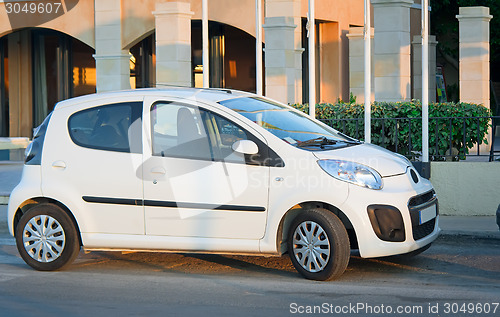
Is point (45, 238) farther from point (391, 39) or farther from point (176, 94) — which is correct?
point (391, 39)

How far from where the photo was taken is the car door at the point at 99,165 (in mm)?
8195

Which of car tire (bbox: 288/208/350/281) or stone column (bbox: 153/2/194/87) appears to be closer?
car tire (bbox: 288/208/350/281)

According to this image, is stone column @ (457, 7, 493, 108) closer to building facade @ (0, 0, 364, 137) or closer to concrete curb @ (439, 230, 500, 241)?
building facade @ (0, 0, 364, 137)

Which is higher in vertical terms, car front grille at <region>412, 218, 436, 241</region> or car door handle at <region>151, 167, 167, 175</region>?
car door handle at <region>151, 167, 167, 175</region>

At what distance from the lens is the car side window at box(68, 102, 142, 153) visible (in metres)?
8.29

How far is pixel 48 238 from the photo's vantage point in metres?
8.39

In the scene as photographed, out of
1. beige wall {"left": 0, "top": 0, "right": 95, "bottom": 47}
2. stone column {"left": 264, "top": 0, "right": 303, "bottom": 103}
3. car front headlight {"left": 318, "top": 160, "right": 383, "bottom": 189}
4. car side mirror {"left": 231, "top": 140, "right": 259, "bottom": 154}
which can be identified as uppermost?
beige wall {"left": 0, "top": 0, "right": 95, "bottom": 47}

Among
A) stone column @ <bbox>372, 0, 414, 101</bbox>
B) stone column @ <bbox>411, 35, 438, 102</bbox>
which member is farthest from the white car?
stone column @ <bbox>411, 35, 438, 102</bbox>

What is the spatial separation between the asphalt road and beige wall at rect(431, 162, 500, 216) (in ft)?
6.69

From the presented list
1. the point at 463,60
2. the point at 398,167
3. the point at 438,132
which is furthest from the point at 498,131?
the point at 398,167

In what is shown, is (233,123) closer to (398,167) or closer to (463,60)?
(398,167)

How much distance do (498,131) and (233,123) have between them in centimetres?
2520

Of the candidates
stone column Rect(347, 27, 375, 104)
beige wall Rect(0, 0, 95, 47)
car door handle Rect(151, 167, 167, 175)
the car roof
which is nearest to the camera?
car door handle Rect(151, 167, 167, 175)

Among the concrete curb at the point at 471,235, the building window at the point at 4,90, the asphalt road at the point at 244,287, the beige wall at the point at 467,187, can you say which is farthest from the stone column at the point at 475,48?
the building window at the point at 4,90
